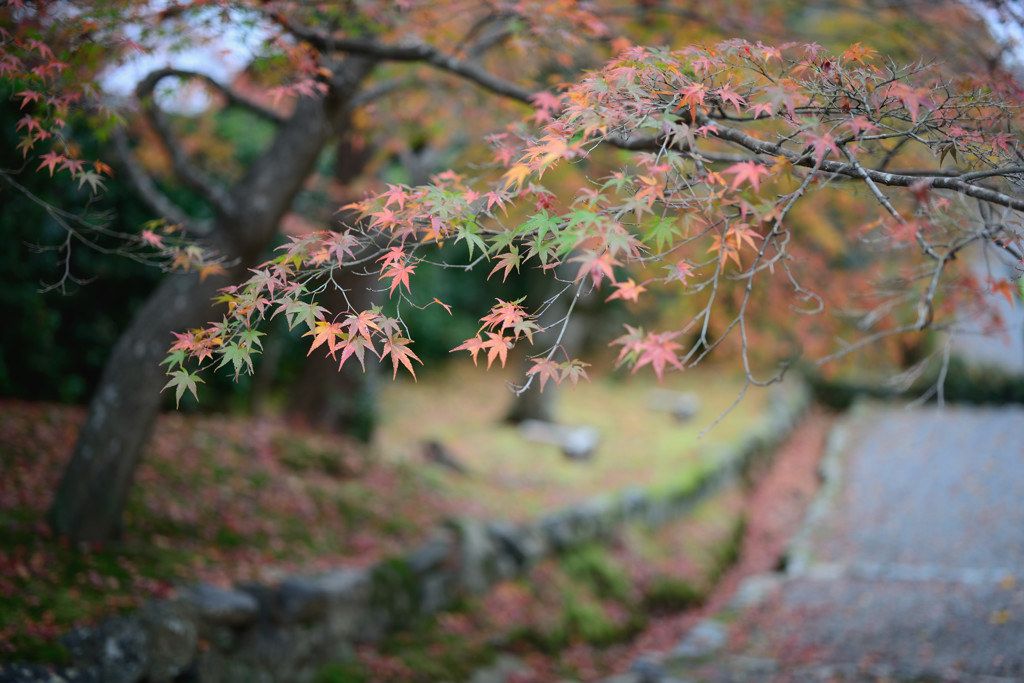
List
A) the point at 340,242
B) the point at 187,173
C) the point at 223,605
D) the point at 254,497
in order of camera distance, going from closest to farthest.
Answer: the point at 340,242 < the point at 223,605 < the point at 187,173 < the point at 254,497

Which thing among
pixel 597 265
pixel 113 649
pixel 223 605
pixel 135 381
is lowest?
pixel 113 649

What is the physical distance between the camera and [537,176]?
107 inches

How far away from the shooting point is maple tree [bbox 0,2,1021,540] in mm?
2301

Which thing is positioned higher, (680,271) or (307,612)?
(680,271)

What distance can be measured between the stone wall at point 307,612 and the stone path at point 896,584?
5.25 ft

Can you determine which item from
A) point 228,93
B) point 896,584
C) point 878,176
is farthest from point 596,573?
point 228,93

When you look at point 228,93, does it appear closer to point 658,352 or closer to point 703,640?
point 658,352

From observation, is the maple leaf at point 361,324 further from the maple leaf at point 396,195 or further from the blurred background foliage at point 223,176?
the blurred background foliage at point 223,176

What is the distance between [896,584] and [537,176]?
6.44 m

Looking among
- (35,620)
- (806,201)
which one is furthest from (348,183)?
(35,620)

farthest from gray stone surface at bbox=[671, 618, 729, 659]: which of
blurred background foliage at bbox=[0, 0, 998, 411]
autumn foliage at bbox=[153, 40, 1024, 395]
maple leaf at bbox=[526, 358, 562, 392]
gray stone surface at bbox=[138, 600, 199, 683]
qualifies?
maple leaf at bbox=[526, 358, 562, 392]

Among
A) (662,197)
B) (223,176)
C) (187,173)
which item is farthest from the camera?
(223,176)

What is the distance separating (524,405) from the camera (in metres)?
10.9

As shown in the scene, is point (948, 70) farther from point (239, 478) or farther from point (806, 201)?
point (239, 478)
